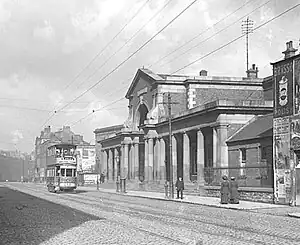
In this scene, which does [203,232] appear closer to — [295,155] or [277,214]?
[277,214]

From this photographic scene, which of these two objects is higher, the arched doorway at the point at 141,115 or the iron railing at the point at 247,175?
the arched doorway at the point at 141,115

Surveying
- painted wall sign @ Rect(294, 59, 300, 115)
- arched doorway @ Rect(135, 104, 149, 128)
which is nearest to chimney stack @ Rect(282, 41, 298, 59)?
painted wall sign @ Rect(294, 59, 300, 115)

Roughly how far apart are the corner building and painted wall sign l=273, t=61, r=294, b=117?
886 centimetres

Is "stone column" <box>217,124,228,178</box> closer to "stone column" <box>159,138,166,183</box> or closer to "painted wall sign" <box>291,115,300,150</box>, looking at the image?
"stone column" <box>159,138,166,183</box>

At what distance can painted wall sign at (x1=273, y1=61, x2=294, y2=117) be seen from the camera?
29719 mm

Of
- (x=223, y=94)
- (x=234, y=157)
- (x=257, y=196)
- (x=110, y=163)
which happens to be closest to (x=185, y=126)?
(x=234, y=157)

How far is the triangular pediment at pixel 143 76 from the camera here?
61.0 metres

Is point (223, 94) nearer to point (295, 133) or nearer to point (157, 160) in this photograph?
point (157, 160)

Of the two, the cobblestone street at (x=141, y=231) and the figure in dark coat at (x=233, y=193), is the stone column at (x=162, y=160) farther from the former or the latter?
the cobblestone street at (x=141, y=231)

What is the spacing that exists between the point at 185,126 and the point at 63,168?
1211cm

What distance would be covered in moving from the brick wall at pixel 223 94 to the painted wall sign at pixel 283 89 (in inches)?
1097

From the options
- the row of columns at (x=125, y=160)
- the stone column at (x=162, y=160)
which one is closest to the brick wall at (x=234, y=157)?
the stone column at (x=162, y=160)

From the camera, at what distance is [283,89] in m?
30.3

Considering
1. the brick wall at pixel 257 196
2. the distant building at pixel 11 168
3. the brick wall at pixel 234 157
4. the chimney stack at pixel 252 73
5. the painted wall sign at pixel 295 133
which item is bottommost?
the distant building at pixel 11 168
